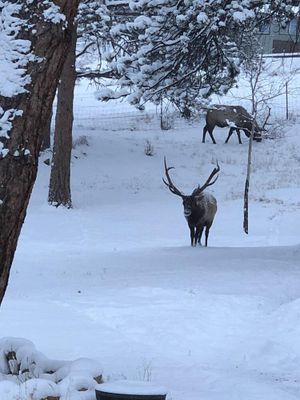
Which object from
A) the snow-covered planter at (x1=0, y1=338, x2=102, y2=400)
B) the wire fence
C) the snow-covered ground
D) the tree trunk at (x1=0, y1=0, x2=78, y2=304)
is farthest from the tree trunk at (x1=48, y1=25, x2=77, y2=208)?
the tree trunk at (x1=0, y1=0, x2=78, y2=304)

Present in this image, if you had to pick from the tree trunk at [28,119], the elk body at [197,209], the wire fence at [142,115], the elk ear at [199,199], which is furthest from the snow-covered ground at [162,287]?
the wire fence at [142,115]

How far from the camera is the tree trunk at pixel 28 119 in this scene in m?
4.32

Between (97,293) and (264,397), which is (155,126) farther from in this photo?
(264,397)

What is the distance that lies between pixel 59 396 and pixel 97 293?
490 cm

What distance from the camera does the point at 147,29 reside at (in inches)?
429

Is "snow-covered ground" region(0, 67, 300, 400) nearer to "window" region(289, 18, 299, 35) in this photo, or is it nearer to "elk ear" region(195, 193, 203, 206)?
"elk ear" region(195, 193, 203, 206)

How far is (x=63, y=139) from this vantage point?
19094 millimetres

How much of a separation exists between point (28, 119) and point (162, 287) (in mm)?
5383

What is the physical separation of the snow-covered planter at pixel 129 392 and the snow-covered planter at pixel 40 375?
0.32m

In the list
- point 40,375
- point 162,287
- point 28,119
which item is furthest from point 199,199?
point 28,119

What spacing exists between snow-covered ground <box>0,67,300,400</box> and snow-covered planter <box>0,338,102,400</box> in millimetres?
658

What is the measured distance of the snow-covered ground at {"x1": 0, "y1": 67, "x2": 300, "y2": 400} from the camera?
6379mm

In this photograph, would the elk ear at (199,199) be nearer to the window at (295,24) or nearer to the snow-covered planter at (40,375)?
the window at (295,24)

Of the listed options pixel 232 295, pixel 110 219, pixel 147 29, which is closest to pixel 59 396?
pixel 232 295
